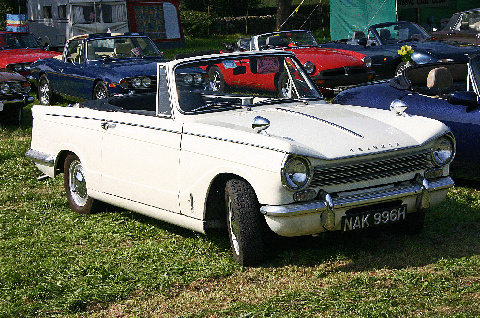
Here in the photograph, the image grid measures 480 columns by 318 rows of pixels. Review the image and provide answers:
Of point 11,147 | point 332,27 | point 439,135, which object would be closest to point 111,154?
point 439,135

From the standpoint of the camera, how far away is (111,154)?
6.18 meters

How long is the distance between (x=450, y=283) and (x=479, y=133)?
104 inches

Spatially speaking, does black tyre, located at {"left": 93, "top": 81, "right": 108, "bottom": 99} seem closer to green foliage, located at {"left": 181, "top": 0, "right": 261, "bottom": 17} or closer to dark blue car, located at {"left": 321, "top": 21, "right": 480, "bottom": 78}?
dark blue car, located at {"left": 321, "top": 21, "right": 480, "bottom": 78}

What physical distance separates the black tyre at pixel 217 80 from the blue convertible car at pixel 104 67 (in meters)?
6.44

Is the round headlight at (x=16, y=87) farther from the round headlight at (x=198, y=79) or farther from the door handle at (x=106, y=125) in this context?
the round headlight at (x=198, y=79)

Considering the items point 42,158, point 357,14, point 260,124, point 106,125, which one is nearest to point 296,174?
point 260,124

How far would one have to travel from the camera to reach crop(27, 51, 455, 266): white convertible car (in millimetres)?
4832

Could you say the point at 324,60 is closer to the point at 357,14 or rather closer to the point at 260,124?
the point at 260,124

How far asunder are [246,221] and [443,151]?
165 cm

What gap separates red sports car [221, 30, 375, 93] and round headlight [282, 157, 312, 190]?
27.8 ft

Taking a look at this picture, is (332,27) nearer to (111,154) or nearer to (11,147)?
(11,147)

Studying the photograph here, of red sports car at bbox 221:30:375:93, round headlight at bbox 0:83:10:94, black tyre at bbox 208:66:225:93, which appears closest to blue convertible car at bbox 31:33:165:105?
round headlight at bbox 0:83:10:94

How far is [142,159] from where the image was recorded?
230 inches

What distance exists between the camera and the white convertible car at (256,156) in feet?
15.9
